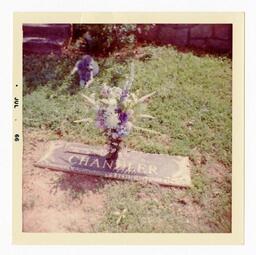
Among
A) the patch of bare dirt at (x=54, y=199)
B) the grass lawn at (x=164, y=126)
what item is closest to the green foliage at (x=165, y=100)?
the grass lawn at (x=164, y=126)

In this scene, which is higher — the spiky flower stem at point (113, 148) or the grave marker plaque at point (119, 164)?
the spiky flower stem at point (113, 148)

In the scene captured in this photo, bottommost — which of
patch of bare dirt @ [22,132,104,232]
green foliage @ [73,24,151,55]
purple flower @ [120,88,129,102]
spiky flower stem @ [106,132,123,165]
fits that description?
patch of bare dirt @ [22,132,104,232]

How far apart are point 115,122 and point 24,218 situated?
55 centimetres

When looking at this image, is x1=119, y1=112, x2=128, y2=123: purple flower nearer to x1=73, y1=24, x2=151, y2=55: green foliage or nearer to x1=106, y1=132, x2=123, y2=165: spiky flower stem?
x1=106, y1=132, x2=123, y2=165: spiky flower stem

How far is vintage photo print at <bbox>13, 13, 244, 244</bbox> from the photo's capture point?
2035 millimetres

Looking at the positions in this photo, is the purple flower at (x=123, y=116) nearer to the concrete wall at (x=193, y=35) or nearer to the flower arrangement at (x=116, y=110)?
the flower arrangement at (x=116, y=110)

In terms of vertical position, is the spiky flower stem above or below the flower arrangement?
below

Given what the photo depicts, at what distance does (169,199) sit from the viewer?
6.80 feet

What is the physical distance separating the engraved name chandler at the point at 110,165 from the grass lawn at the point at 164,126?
2.5 inches

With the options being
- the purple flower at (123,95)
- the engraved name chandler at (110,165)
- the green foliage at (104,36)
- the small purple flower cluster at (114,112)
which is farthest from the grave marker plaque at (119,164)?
the green foliage at (104,36)

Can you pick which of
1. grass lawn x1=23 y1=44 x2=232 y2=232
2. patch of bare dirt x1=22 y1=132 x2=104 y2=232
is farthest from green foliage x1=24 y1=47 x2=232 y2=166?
patch of bare dirt x1=22 y1=132 x2=104 y2=232

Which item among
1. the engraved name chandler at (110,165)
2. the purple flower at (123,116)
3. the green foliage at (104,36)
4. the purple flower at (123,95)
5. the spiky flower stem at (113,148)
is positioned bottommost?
the engraved name chandler at (110,165)

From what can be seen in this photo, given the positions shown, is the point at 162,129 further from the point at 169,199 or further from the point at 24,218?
the point at 24,218

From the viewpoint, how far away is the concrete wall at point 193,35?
6.78ft
